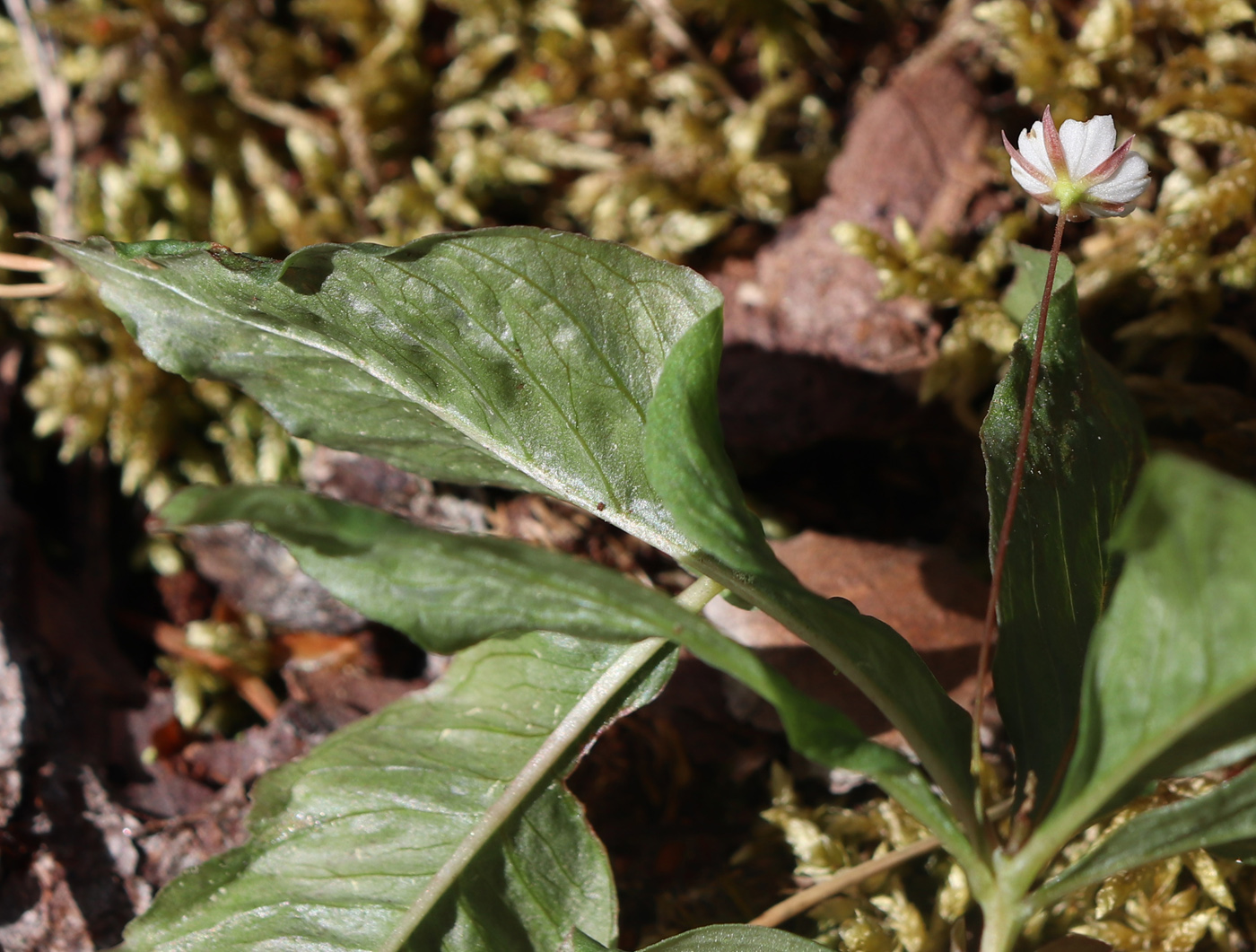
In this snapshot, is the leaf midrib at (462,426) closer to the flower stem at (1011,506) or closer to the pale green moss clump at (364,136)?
the flower stem at (1011,506)

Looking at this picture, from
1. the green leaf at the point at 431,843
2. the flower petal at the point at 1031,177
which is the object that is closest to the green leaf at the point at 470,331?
the green leaf at the point at 431,843

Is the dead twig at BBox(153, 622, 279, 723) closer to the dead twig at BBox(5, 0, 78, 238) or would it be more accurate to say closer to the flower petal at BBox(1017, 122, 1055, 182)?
the dead twig at BBox(5, 0, 78, 238)

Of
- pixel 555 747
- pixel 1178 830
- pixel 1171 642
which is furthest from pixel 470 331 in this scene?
pixel 1178 830

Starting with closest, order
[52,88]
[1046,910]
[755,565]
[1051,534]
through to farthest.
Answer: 1. [755,565]
2. [1051,534]
3. [1046,910]
4. [52,88]

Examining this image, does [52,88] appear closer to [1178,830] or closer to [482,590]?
[482,590]

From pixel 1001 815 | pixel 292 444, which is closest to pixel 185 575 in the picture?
pixel 292 444

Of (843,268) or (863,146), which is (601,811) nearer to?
(843,268)
